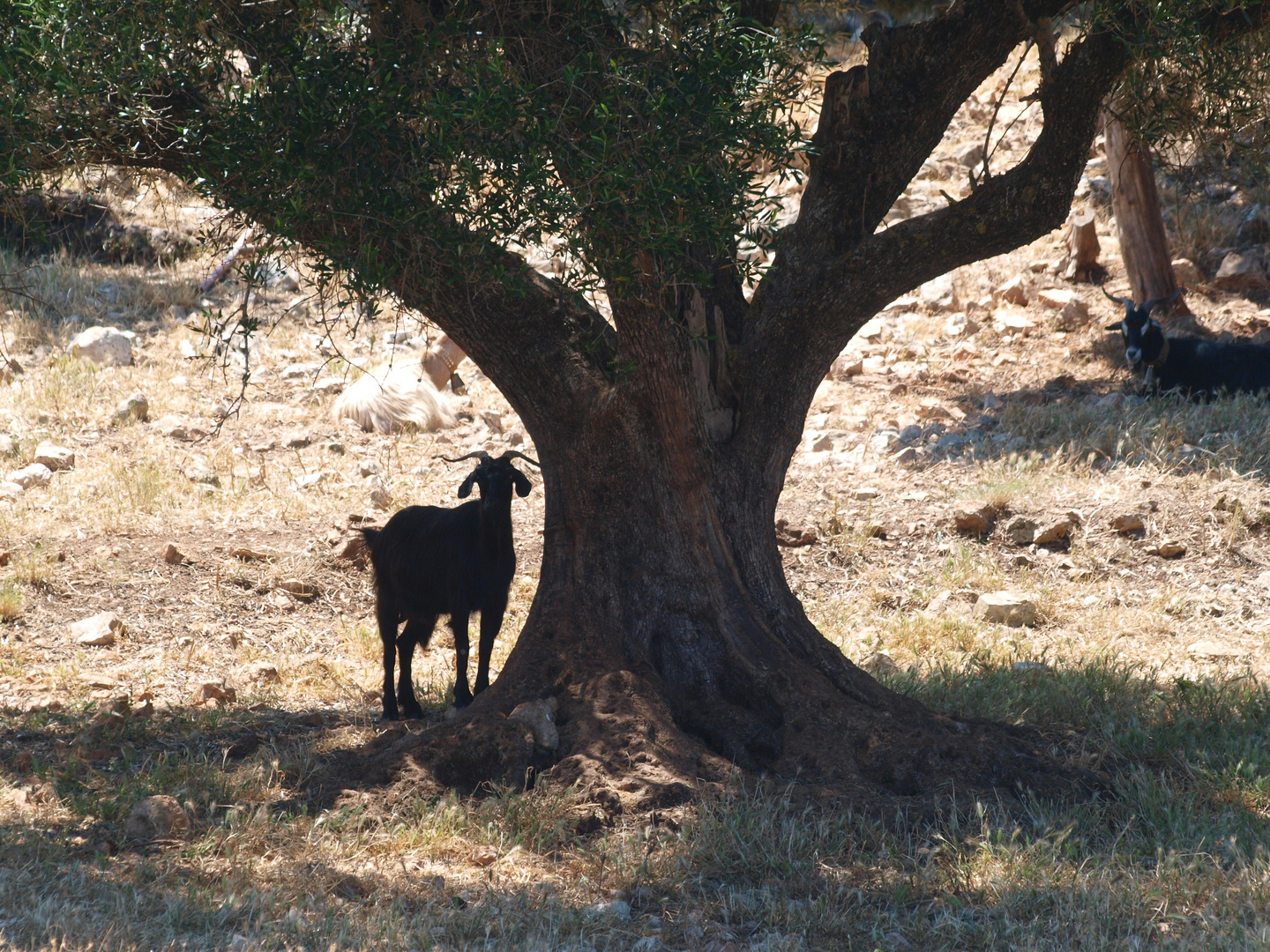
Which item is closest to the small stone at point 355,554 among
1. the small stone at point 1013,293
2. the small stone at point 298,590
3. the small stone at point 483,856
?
the small stone at point 298,590

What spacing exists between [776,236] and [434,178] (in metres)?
1.81

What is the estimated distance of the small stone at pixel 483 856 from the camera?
454 cm

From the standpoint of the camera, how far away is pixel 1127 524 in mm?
9672

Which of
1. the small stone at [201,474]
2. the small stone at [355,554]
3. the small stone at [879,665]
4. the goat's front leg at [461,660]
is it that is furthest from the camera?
the small stone at [201,474]

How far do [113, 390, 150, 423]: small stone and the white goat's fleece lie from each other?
2108 millimetres

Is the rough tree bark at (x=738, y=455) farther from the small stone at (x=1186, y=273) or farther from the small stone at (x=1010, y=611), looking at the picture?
the small stone at (x=1186, y=273)

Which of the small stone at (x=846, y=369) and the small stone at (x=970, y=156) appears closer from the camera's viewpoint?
the small stone at (x=846, y=369)

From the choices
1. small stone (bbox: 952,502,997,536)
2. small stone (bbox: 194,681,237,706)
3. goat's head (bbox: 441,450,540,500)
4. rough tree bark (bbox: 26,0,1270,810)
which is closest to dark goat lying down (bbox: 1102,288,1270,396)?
small stone (bbox: 952,502,997,536)

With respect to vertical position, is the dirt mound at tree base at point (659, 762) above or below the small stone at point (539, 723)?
below

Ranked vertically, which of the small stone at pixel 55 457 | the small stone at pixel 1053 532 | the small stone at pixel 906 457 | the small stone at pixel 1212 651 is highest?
the small stone at pixel 55 457

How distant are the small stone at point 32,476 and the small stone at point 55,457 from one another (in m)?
0.23

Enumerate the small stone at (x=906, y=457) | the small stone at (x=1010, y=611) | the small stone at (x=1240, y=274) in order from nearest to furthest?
the small stone at (x=1010, y=611)
the small stone at (x=906, y=457)
the small stone at (x=1240, y=274)

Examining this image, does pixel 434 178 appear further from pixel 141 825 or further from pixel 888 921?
pixel 888 921

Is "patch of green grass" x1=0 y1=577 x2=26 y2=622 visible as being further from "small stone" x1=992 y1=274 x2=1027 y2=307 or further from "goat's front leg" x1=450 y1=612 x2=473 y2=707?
"small stone" x1=992 y1=274 x2=1027 y2=307
